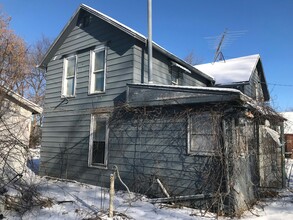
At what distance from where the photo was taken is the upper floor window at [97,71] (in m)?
9.95

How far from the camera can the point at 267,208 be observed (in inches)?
272

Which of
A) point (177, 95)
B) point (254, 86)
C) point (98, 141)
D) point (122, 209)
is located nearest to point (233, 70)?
point (254, 86)

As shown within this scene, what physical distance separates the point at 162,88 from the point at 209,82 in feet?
21.7

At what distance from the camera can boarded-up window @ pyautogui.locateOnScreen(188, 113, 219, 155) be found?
675 cm

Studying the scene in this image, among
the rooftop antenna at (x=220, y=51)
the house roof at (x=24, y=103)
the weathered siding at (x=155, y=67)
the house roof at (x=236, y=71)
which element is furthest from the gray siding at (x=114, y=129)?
the rooftop antenna at (x=220, y=51)

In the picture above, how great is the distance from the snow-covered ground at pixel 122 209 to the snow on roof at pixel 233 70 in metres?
7.39

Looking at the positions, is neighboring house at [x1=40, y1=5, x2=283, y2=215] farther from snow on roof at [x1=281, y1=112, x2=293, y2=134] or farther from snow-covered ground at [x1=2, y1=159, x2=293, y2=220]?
snow on roof at [x1=281, y1=112, x2=293, y2=134]

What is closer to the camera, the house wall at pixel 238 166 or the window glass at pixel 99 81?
the house wall at pixel 238 166

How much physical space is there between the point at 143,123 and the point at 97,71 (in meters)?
3.16

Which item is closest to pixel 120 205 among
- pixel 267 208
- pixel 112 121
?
pixel 112 121

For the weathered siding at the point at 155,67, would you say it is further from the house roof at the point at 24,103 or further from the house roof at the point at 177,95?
the house roof at the point at 24,103

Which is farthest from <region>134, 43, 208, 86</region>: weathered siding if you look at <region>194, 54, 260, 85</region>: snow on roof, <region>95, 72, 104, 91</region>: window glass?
<region>194, 54, 260, 85</region>: snow on roof

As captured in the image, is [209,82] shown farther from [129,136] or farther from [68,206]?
[68,206]

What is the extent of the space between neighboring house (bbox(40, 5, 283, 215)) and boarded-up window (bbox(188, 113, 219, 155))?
0.03 meters
